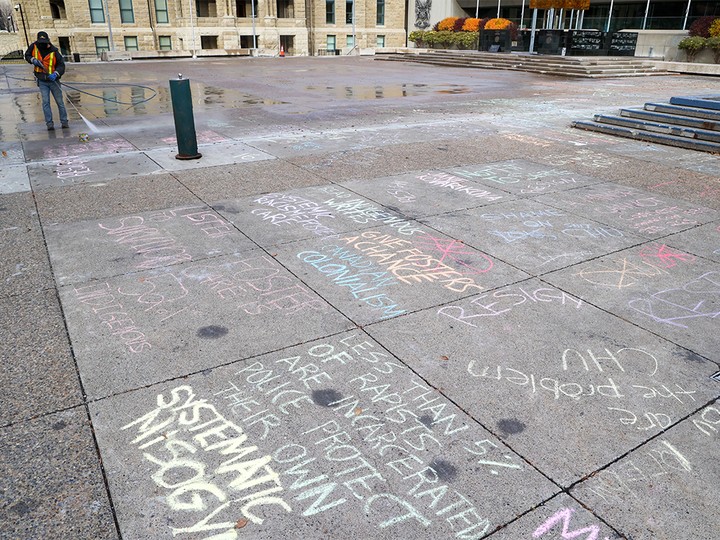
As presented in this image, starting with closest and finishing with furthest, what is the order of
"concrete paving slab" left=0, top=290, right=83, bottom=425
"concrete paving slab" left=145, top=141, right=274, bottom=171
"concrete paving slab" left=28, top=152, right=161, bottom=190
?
"concrete paving slab" left=0, top=290, right=83, bottom=425 < "concrete paving slab" left=28, top=152, right=161, bottom=190 < "concrete paving slab" left=145, top=141, right=274, bottom=171

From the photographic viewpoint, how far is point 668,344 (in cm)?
402

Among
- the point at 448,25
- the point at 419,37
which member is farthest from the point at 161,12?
the point at 448,25

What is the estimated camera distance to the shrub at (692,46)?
2933 centimetres

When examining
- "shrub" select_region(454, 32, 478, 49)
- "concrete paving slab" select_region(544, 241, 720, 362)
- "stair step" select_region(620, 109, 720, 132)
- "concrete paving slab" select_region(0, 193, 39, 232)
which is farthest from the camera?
"shrub" select_region(454, 32, 478, 49)

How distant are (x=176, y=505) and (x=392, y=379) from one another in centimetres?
151

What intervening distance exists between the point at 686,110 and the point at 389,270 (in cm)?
987

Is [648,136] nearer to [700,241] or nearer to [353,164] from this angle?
[700,241]

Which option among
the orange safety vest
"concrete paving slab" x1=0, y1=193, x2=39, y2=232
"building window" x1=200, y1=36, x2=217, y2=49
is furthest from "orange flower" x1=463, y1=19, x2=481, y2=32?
"concrete paving slab" x1=0, y1=193, x2=39, y2=232

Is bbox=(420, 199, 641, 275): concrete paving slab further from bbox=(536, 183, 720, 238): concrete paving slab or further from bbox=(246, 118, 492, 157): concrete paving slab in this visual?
bbox=(246, 118, 492, 157): concrete paving slab

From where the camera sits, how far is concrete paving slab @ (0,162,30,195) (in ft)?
24.8

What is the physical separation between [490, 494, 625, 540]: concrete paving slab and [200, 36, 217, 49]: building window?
53.9 meters

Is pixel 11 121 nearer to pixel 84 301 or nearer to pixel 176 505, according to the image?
pixel 84 301

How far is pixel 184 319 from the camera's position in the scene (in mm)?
4312

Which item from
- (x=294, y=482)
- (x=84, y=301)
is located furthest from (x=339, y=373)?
(x=84, y=301)
